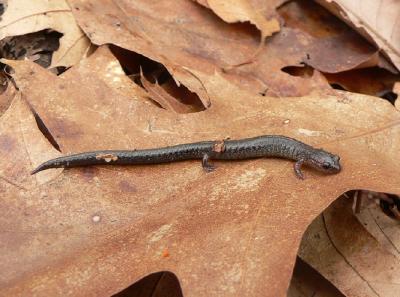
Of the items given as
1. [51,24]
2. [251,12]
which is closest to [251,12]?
[251,12]

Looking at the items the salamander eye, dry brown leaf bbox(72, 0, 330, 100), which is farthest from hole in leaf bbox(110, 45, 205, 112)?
the salamander eye

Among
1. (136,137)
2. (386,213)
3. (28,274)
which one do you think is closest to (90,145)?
(136,137)

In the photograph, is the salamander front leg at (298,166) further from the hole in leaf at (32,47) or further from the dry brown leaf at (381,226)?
the hole in leaf at (32,47)

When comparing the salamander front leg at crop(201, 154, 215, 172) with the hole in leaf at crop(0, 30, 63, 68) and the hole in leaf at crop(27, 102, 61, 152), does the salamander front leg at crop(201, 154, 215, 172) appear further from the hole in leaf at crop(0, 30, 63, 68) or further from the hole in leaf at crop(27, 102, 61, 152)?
the hole in leaf at crop(0, 30, 63, 68)

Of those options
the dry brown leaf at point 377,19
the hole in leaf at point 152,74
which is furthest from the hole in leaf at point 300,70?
the hole in leaf at point 152,74

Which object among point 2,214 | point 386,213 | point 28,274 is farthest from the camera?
point 386,213

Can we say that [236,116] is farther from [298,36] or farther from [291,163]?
[298,36]
